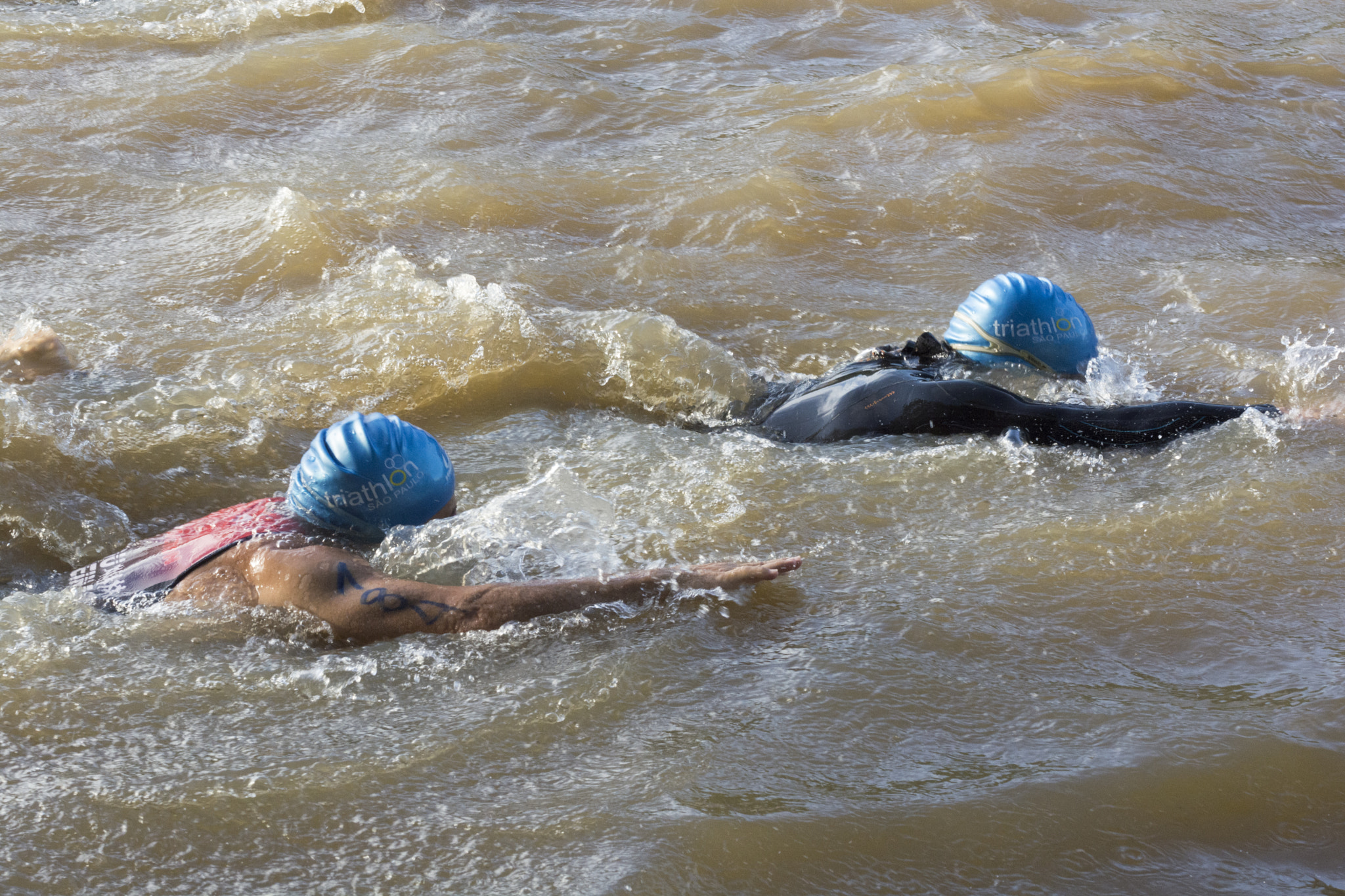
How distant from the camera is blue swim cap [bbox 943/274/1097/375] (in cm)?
577

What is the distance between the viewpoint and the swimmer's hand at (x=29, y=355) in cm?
591

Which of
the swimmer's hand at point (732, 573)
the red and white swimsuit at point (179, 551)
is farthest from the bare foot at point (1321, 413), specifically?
the red and white swimsuit at point (179, 551)

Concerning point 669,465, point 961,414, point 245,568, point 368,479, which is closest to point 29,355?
point 245,568

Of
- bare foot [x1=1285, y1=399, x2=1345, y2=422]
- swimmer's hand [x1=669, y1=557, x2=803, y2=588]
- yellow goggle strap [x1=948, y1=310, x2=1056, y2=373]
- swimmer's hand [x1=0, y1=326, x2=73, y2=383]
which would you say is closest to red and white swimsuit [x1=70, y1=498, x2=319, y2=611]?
swimmer's hand [x1=669, y1=557, x2=803, y2=588]

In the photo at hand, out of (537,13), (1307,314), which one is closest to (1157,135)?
(1307,314)

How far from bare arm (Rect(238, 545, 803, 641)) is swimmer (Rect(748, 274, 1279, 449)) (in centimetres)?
164

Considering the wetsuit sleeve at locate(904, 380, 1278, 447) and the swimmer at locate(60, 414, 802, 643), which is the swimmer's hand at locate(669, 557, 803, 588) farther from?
the wetsuit sleeve at locate(904, 380, 1278, 447)

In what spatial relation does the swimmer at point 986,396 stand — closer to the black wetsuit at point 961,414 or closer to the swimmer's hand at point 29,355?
the black wetsuit at point 961,414

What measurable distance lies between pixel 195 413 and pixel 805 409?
2.99 meters

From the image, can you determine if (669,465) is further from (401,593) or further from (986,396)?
(401,593)

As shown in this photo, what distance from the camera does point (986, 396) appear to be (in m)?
5.38

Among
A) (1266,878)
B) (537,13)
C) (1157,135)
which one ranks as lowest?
(1266,878)

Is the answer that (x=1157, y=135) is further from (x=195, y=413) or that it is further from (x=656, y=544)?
(x=195, y=413)

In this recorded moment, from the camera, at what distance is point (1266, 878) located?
3.06 m
